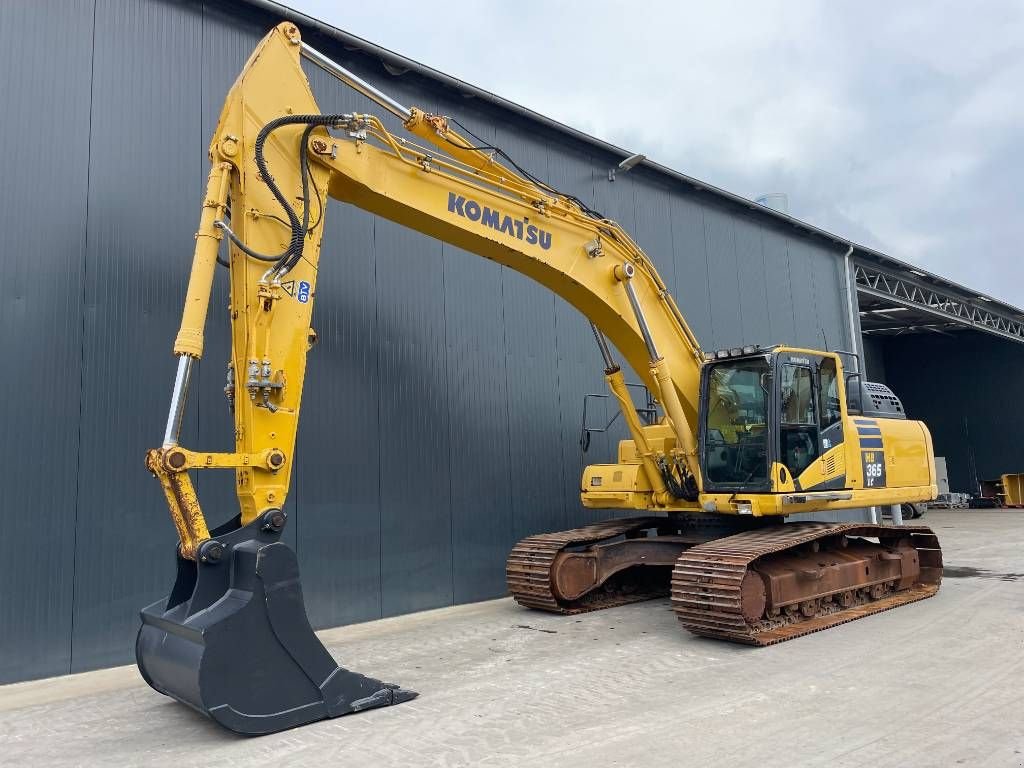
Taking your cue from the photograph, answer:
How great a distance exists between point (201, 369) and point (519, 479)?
15.4ft

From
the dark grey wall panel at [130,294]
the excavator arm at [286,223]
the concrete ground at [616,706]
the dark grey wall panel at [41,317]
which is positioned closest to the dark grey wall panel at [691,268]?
the excavator arm at [286,223]

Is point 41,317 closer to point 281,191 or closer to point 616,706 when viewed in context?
point 281,191

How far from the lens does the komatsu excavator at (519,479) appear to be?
16.7 feet

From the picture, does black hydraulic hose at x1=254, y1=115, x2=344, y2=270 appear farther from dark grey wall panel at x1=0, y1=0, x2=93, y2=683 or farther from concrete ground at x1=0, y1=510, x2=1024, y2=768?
concrete ground at x1=0, y1=510, x2=1024, y2=768

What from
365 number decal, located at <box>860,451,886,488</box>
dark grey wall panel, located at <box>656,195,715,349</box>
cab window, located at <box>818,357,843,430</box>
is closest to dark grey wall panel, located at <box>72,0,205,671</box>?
cab window, located at <box>818,357,843,430</box>

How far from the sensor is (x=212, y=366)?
834 centimetres

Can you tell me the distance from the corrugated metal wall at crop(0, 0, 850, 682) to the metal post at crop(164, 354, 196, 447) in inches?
118

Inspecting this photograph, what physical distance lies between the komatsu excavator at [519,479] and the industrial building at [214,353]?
138 cm

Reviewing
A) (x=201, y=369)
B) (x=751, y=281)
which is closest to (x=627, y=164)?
(x=751, y=281)

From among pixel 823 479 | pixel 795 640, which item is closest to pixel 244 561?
pixel 795 640

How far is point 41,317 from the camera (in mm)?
7367

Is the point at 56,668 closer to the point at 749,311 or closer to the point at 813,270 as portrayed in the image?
the point at 749,311

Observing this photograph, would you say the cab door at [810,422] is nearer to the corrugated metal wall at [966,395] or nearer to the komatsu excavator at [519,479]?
the komatsu excavator at [519,479]

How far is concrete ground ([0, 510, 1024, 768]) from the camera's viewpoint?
4.59 meters
